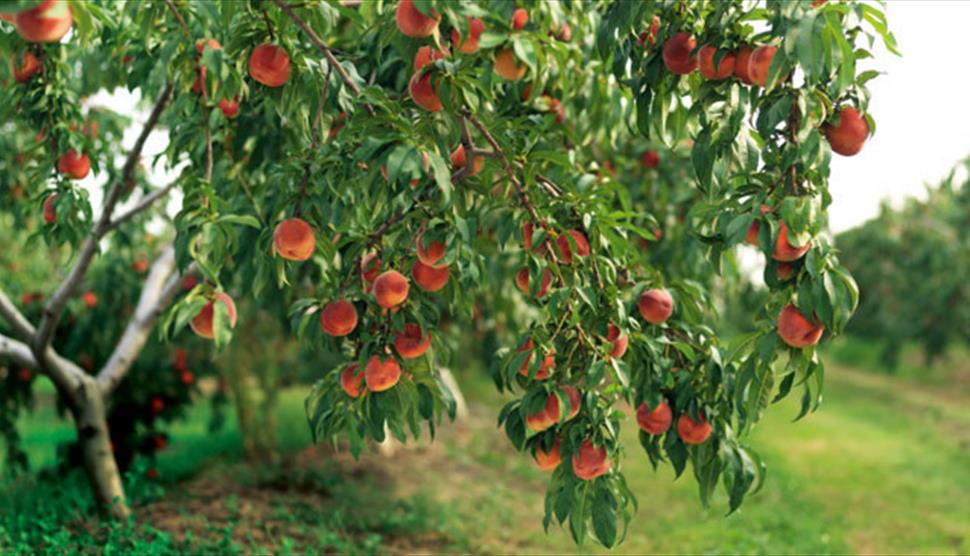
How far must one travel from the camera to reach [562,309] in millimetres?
2568

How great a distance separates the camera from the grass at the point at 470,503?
4.75m

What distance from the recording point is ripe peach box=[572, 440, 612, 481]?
2.51 meters

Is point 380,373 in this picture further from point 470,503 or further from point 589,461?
point 470,503

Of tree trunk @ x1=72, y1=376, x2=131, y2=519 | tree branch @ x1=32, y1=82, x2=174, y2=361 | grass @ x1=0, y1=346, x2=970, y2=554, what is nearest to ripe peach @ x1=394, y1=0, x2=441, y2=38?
tree branch @ x1=32, y1=82, x2=174, y2=361

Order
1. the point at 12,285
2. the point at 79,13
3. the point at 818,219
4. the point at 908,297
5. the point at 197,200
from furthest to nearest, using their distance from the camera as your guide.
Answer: the point at 908,297, the point at 12,285, the point at 197,200, the point at 818,219, the point at 79,13

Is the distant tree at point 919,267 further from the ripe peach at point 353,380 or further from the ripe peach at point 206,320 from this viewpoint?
the ripe peach at point 206,320

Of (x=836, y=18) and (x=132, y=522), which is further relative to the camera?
(x=132, y=522)

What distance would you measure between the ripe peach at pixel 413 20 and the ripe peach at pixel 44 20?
71cm

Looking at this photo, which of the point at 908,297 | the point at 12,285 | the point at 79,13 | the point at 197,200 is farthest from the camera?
the point at 908,297

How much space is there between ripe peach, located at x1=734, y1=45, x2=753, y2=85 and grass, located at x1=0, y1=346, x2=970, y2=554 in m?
2.88

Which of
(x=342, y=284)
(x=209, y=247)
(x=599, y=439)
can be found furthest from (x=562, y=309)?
(x=209, y=247)

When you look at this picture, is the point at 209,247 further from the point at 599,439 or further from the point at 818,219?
the point at 818,219

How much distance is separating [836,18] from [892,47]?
0.29 m

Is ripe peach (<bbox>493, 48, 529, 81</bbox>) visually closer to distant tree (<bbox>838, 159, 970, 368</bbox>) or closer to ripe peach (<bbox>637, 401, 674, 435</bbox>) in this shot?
ripe peach (<bbox>637, 401, 674, 435</bbox>)
